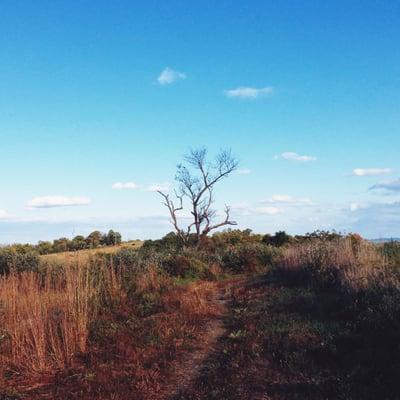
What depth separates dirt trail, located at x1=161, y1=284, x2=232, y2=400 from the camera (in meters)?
6.88

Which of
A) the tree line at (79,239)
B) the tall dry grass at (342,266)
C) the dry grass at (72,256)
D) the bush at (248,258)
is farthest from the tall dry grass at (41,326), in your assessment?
the tree line at (79,239)

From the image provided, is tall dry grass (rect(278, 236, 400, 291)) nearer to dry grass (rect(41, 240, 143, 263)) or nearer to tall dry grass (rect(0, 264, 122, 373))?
tall dry grass (rect(0, 264, 122, 373))

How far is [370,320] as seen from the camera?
8375mm

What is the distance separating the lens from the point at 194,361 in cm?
804

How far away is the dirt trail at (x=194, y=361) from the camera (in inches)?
271

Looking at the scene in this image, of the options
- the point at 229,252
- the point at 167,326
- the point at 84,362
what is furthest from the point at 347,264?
the point at 229,252

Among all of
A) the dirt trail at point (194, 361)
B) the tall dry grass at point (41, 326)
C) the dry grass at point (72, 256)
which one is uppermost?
the dry grass at point (72, 256)

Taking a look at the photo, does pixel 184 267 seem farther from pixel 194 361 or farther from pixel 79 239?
pixel 79 239

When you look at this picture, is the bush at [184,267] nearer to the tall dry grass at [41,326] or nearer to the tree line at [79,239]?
the tall dry grass at [41,326]

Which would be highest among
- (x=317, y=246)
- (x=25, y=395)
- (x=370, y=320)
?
(x=317, y=246)

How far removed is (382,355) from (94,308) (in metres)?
6.85

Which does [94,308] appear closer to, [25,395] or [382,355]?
[25,395]

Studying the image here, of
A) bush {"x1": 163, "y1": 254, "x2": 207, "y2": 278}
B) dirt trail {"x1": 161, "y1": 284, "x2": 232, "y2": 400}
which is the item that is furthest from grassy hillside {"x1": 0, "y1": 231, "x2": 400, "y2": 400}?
bush {"x1": 163, "y1": 254, "x2": 207, "y2": 278}

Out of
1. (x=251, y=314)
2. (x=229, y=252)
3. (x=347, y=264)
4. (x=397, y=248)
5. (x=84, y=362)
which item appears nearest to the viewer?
(x=84, y=362)
